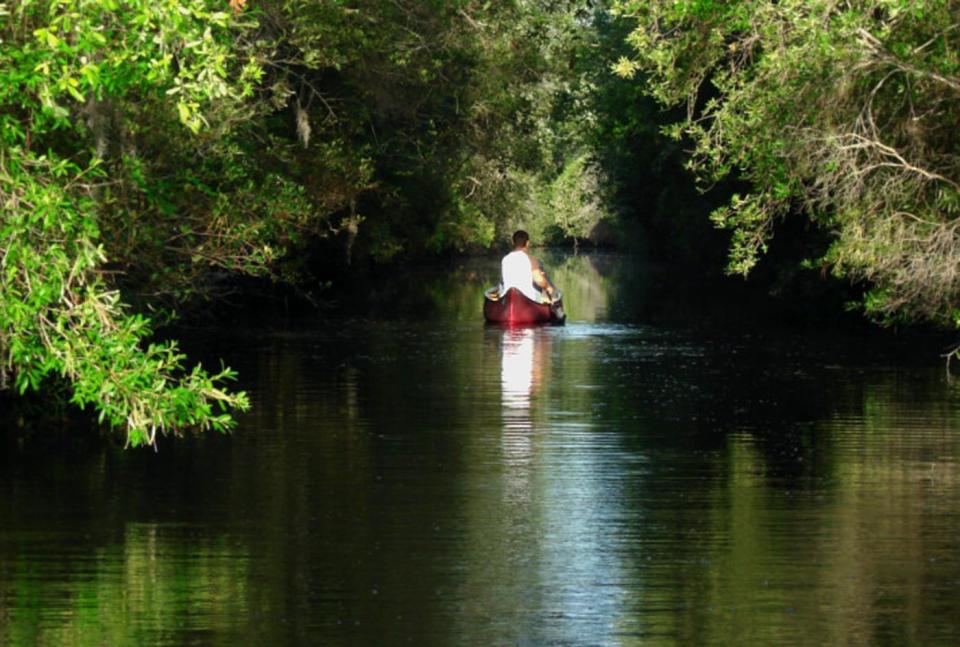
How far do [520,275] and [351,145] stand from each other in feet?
23.3

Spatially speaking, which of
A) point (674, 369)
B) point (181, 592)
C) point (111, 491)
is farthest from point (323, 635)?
point (674, 369)

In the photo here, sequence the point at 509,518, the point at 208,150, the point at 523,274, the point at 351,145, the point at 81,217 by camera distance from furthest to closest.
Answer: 1. the point at 351,145
2. the point at 523,274
3. the point at 208,150
4. the point at 81,217
5. the point at 509,518

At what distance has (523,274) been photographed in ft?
111

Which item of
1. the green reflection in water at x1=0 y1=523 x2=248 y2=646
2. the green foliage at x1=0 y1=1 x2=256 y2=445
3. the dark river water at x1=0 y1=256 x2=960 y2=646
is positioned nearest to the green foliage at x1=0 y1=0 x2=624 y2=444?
the green foliage at x1=0 y1=1 x2=256 y2=445

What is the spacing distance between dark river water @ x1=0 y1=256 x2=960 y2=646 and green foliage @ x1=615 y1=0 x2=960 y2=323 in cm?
155

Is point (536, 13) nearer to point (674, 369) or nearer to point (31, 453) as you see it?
point (674, 369)

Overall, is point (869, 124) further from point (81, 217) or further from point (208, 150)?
point (81, 217)

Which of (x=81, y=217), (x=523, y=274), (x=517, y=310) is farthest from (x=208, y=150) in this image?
(x=81, y=217)

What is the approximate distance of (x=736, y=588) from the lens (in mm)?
10625

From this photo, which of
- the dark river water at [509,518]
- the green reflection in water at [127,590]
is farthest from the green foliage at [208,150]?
the green reflection in water at [127,590]

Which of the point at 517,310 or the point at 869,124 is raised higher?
the point at 869,124

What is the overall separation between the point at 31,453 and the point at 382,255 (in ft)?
105

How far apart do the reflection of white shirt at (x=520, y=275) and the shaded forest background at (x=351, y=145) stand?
3.74 metres

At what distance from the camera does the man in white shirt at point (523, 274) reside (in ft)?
110
